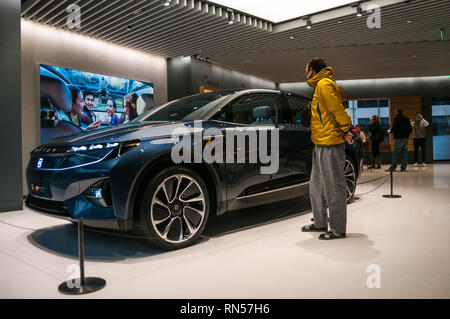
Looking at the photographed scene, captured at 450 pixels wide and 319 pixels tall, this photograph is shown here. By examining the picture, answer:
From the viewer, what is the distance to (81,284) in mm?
2256

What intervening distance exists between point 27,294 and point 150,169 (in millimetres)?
1144

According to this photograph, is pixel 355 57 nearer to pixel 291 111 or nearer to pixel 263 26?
pixel 263 26

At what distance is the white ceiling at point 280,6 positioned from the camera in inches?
270

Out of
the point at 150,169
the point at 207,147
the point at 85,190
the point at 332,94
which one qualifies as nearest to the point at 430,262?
the point at 332,94

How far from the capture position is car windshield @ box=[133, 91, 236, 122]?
3.51m

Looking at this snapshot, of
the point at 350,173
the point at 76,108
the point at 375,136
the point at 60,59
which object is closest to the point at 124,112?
the point at 76,108

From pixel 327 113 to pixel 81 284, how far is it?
91.2 inches

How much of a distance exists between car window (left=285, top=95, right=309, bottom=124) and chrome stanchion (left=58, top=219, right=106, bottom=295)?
8.45 ft

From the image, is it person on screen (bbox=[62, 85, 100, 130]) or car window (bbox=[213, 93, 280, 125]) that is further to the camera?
person on screen (bbox=[62, 85, 100, 130])

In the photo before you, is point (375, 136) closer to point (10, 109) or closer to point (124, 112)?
point (124, 112)

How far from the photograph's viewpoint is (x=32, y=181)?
3107 millimetres

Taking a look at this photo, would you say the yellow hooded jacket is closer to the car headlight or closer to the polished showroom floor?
the polished showroom floor

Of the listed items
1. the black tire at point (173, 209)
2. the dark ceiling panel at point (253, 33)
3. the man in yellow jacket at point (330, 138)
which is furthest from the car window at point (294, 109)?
the dark ceiling panel at point (253, 33)

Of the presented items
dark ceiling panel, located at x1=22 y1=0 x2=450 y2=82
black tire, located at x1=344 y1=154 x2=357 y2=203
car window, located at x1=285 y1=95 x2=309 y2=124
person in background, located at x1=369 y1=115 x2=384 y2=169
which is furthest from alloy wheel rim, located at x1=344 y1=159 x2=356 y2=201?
person in background, located at x1=369 y1=115 x2=384 y2=169
